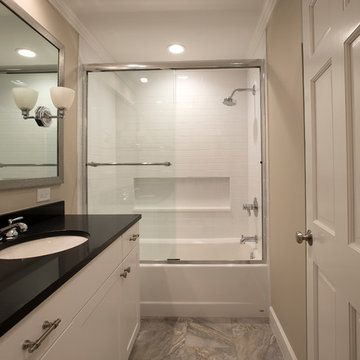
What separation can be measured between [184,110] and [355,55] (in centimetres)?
234

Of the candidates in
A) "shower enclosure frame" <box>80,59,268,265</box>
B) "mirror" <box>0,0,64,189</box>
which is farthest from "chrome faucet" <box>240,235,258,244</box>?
"mirror" <box>0,0,64,189</box>

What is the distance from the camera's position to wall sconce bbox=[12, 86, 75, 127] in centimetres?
139

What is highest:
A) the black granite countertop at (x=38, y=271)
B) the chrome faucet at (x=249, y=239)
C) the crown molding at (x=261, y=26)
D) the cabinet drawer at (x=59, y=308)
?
the crown molding at (x=261, y=26)

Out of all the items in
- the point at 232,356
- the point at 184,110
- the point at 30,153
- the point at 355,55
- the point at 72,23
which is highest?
the point at 72,23

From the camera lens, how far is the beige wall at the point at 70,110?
1.46 meters

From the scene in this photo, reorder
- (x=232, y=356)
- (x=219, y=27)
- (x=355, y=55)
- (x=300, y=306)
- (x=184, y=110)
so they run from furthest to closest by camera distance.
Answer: (x=184, y=110), (x=219, y=27), (x=232, y=356), (x=300, y=306), (x=355, y=55)

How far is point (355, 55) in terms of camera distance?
0.69 m

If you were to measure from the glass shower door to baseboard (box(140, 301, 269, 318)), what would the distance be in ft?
1.55

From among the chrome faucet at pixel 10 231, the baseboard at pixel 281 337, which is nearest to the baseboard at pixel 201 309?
the baseboard at pixel 281 337

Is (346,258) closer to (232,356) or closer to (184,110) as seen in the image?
(232,356)

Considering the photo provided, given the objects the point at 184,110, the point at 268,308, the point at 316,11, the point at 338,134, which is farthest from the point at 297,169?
the point at 184,110

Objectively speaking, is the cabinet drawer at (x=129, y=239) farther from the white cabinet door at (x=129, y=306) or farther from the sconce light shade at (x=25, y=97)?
the sconce light shade at (x=25, y=97)

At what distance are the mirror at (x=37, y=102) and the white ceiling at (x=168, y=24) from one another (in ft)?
1.34

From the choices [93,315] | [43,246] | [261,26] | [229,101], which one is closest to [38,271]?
[93,315]
